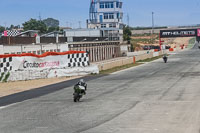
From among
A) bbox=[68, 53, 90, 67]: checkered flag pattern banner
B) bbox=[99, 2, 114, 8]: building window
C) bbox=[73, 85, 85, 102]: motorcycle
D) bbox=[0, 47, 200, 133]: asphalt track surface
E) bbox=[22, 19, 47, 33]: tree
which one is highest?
bbox=[99, 2, 114, 8]: building window

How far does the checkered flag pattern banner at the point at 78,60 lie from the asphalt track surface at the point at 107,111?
13.3m

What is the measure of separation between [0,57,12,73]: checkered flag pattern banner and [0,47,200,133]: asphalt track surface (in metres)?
7.50

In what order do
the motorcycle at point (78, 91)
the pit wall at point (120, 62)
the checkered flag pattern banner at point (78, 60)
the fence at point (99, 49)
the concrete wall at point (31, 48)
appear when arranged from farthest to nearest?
the fence at point (99, 49) < the pit wall at point (120, 62) < the concrete wall at point (31, 48) < the checkered flag pattern banner at point (78, 60) < the motorcycle at point (78, 91)

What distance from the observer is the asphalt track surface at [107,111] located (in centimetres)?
1321

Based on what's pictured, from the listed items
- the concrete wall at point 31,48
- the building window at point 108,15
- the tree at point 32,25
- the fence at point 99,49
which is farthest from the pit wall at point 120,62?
the tree at point 32,25

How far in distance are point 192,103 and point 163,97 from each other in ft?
8.22

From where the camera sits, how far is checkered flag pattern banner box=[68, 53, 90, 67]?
38438 mm

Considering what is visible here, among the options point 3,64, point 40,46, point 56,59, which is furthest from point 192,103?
point 40,46

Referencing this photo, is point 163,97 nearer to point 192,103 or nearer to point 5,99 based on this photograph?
point 192,103

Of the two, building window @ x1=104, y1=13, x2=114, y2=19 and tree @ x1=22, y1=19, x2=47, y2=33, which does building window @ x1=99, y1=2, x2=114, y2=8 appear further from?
tree @ x1=22, y1=19, x2=47, y2=33

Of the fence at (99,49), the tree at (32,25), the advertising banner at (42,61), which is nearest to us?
the advertising banner at (42,61)

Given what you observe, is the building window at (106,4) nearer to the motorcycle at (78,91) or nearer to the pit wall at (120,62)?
the pit wall at (120,62)

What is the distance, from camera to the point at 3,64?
3206 cm

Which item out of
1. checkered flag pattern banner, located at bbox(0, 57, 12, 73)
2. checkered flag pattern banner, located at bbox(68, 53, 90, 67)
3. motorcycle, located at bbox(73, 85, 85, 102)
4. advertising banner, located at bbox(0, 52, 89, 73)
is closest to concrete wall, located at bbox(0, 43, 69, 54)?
advertising banner, located at bbox(0, 52, 89, 73)
